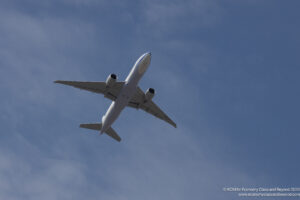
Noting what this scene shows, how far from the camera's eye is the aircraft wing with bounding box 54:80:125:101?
69.0 metres

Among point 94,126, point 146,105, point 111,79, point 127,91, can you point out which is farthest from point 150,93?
point 94,126

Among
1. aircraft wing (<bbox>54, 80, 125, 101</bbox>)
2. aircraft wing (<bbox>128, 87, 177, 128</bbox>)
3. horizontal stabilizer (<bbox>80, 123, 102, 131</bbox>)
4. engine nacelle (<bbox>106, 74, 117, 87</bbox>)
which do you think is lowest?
horizontal stabilizer (<bbox>80, 123, 102, 131</bbox>)

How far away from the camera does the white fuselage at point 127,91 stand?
215 ft

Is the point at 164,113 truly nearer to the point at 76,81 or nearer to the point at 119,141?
the point at 119,141

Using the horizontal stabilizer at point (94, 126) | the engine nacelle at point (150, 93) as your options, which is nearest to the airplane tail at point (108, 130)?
the horizontal stabilizer at point (94, 126)

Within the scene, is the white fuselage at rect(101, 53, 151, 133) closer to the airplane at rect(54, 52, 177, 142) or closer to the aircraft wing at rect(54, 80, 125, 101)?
the airplane at rect(54, 52, 177, 142)

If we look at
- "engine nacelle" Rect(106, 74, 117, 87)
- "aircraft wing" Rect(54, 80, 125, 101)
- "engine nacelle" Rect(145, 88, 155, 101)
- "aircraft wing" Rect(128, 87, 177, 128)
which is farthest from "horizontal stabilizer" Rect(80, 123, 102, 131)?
"engine nacelle" Rect(145, 88, 155, 101)

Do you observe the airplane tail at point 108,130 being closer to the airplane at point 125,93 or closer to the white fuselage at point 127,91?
the airplane at point 125,93

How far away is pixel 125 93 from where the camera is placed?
67625mm

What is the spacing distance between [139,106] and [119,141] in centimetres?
805

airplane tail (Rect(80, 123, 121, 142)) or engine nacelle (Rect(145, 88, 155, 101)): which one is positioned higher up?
engine nacelle (Rect(145, 88, 155, 101))

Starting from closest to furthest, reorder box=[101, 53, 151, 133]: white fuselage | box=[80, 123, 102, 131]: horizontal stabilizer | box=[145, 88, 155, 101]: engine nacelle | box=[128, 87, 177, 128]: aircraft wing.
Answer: box=[101, 53, 151, 133]: white fuselage
box=[145, 88, 155, 101]: engine nacelle
box=[128, 87, 177, 128]: aircraft wing
box=[80, 123, 102, 131]: horizontal stabilizer

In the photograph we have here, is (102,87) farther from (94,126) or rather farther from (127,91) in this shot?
(94,126)

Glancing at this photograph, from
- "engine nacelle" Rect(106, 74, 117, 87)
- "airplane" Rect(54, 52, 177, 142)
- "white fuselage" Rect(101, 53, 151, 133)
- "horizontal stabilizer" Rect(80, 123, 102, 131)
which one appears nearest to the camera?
"white fuselage" Rect(101, 53, 151, 133)
